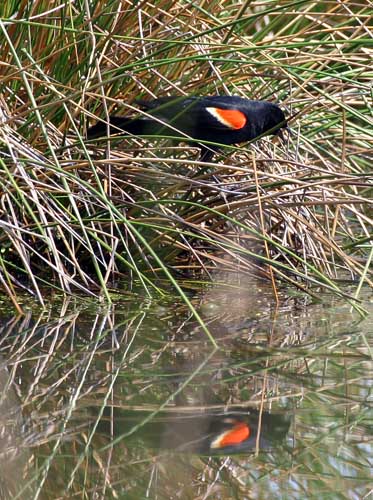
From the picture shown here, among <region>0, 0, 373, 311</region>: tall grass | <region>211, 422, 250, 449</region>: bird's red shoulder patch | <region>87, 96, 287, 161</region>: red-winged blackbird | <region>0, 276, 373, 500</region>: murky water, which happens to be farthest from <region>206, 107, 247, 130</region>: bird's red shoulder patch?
<region>211, 422, 250, 449</region>: bird's red shoulder patch

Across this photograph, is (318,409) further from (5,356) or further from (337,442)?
(5,356)

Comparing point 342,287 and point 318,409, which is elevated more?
point 318,409

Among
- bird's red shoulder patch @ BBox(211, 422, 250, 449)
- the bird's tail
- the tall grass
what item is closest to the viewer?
bird's red shoulder patch @ BBox(211, 422, 250, 449)

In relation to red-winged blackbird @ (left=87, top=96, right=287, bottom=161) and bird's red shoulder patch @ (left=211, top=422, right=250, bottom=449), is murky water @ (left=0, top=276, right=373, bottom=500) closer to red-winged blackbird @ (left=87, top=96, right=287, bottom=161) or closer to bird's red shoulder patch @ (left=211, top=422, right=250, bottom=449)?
bird's red shoulder patch @ (left=211, top=422, right=250, bottom=449)

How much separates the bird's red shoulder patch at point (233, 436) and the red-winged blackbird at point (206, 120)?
1.37m

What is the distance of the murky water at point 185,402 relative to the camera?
69.6 inches

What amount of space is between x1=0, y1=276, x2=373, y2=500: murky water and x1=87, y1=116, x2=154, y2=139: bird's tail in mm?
570

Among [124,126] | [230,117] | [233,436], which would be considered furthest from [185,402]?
[230,117]

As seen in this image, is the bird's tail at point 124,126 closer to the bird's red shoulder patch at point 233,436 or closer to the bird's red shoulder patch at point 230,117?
the bird's red shoulder patch at point 230,117

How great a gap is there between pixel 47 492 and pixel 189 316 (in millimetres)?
1347

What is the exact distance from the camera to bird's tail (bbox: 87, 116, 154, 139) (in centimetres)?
323

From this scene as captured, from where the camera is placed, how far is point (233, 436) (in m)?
1.97

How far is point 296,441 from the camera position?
6.47 feet

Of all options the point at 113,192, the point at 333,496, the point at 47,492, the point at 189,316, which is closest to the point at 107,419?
the point at 47,492
